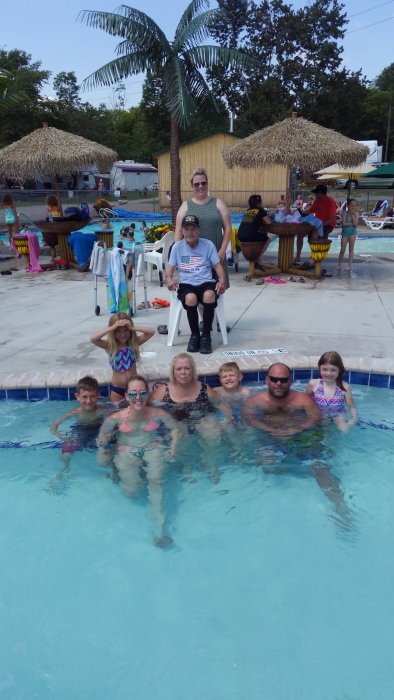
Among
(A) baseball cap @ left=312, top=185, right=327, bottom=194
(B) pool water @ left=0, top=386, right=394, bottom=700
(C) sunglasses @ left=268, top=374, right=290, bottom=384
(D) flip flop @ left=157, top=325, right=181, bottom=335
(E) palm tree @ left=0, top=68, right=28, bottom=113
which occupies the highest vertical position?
(E) palm tree @ left=0, top=68, right=28, bottom=113

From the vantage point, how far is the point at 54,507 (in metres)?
3.97

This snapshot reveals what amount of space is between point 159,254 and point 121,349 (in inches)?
182

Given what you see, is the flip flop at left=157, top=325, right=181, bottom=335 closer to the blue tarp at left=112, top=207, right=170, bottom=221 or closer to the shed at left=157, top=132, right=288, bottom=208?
the blue tarp at left=112, top=207, right=170, bottom=221

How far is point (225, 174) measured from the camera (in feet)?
84.1

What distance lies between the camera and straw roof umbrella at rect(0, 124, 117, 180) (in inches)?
442

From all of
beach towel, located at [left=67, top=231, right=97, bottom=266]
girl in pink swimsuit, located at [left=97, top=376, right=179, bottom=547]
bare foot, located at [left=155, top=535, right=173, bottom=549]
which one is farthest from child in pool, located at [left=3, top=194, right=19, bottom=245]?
bare foot, located at [left=155, top=535, right=173, bottom=549]

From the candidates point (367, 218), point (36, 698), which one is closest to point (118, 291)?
point (36, 698)

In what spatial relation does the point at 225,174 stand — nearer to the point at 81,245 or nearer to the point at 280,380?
the point at 81,245

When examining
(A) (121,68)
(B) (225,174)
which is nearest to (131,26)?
(A) (121,68)

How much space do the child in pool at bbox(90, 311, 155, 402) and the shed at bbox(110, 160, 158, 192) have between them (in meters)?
40.2

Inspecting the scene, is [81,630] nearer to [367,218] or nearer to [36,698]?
[36,698]

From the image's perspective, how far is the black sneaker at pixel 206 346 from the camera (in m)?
5.62

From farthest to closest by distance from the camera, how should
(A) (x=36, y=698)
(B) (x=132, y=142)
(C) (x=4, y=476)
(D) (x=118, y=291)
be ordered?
1. (B) (x=132, y=142)
2. (D) (x=118, y=291)
3. (C) (x=4, y=476)
4. (A) (x=36, y=698)

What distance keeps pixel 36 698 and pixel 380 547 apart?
7.12 feet
